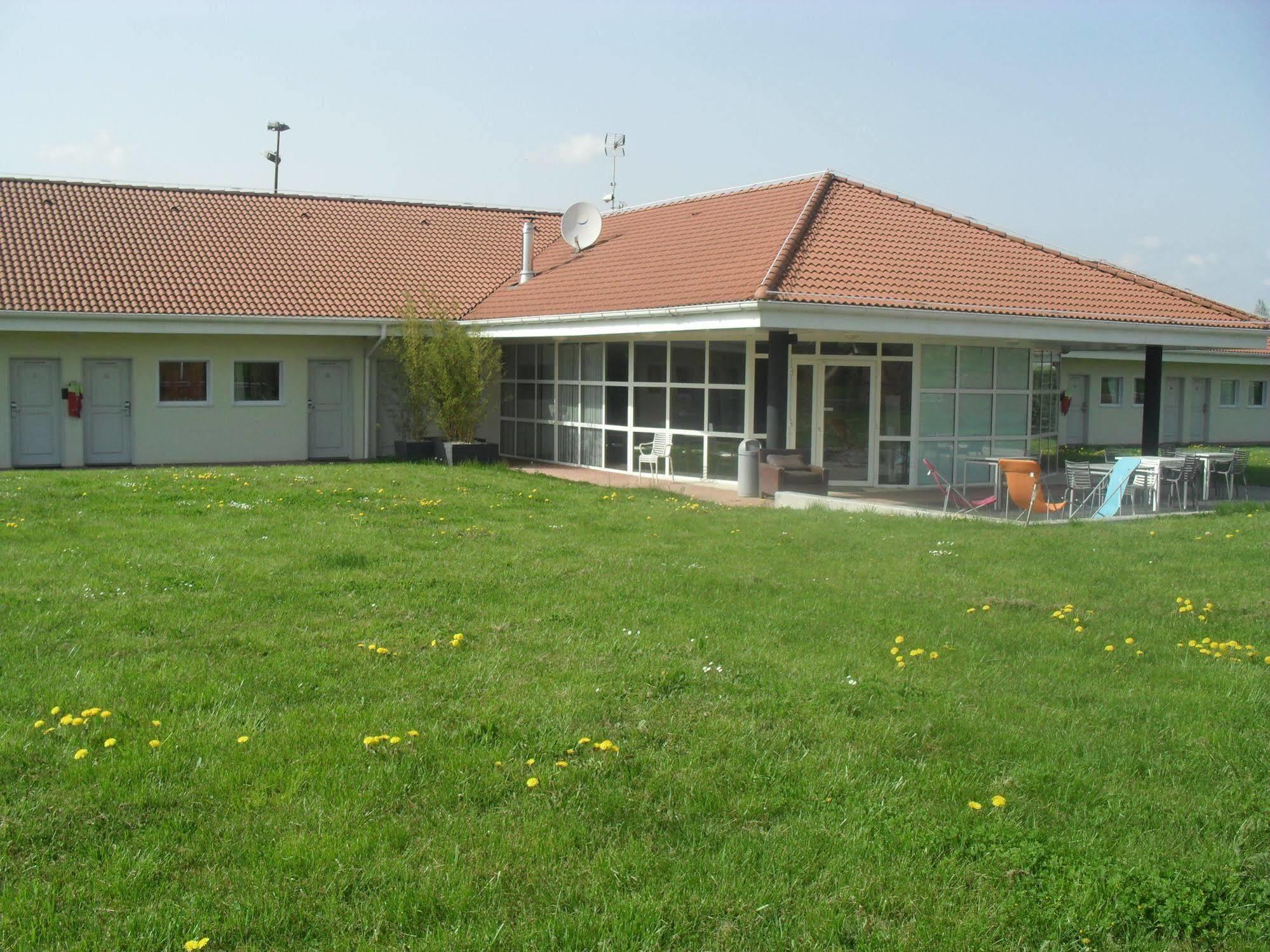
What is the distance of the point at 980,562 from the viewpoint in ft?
38.0

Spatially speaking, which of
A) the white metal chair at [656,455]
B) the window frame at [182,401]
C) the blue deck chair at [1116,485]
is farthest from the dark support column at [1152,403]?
the window frame at [182,401]

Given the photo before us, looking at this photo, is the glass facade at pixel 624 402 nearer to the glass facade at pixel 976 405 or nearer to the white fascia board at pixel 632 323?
the white fascia board at pixel 632 323

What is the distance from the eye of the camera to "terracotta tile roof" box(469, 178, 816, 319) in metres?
19.0

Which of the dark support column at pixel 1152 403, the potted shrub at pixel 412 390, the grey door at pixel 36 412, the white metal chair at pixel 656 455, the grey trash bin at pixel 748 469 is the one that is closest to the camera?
the grey trash bin at pixel 748 469

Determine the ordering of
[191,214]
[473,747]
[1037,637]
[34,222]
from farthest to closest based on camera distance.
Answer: [191,214] → [34,222] → [1037,637] → [473,747]

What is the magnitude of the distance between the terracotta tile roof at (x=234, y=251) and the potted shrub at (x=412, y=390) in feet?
3.24

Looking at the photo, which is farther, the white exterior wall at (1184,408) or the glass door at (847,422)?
the white exterior wall at (1184,408)

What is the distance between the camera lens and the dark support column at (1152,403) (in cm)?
2067

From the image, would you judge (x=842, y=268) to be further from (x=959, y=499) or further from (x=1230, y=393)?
(x=1230, y=393)

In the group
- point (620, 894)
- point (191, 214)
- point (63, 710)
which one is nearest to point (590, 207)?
point (191, 214)

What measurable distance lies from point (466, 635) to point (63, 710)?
8.51 feet

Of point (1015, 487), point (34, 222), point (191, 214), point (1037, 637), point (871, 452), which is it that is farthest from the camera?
point (191, 214)

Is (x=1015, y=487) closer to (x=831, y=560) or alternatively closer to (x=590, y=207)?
(x=831, y=560)

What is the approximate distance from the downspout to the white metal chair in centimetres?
622
